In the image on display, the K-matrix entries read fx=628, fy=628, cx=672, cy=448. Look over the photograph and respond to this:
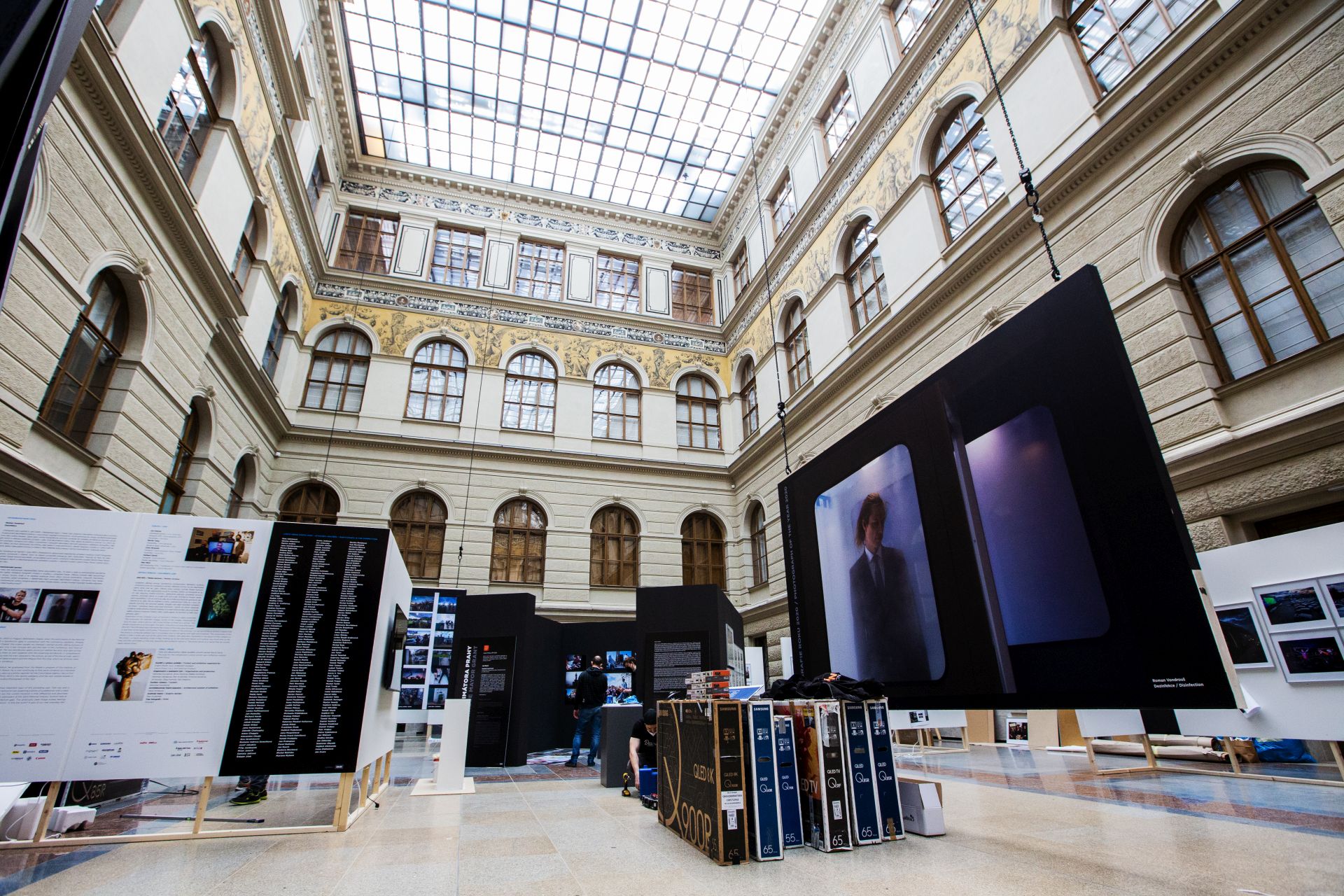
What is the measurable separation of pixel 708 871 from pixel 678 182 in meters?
19.9

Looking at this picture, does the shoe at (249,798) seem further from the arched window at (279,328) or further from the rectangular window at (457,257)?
the rectangular window at (457,257)

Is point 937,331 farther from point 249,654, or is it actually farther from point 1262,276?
point 249,654

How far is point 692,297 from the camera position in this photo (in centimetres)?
2127

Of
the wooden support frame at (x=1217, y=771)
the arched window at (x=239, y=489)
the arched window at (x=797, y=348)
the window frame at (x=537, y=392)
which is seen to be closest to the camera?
the wooden support frame at (x=1217, y=771)

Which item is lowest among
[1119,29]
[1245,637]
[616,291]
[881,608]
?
[1245,637]

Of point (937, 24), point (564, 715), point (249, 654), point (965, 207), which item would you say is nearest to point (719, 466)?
point (564, 715)

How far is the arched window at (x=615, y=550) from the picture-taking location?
16922 mm

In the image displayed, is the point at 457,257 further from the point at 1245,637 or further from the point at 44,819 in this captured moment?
the point at 1245,637

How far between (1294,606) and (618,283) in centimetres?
1795

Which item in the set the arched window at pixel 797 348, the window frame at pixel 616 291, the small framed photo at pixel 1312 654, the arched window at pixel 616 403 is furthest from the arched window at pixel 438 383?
the small framed photo at pixel 1312 654

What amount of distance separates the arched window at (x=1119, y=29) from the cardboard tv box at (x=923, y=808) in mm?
8727

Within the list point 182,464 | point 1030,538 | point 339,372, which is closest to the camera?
point 1030,538

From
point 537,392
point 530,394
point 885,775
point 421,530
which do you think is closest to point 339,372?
point 421,530

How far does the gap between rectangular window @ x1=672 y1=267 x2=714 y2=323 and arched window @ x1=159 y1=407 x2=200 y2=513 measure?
13294 mm
